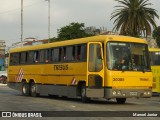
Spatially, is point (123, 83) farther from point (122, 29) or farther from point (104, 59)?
point (122, 29)

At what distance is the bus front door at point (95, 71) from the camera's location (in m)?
22.0

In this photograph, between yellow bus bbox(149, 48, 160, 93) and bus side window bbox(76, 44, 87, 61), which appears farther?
yellow bus bbox(149, 48, 160, 93)

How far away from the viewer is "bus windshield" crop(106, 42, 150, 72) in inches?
864

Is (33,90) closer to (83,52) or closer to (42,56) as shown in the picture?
(42,56)

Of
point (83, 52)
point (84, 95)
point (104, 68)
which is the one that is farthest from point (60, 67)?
point (104, 68)

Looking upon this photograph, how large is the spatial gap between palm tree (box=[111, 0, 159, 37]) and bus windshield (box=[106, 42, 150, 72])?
29.7 m

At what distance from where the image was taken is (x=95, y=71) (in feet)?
73.4

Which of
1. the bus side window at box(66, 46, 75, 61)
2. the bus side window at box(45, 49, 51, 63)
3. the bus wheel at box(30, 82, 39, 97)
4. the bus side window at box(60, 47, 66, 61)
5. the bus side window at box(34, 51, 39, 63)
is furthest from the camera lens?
the bus wheel at box(30, 82, 39, 97)

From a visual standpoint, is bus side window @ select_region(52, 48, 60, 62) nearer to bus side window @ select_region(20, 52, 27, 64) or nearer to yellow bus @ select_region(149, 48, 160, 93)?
bus side window @ select_region(20, 52, 27, 64)

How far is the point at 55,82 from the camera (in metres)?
26.5

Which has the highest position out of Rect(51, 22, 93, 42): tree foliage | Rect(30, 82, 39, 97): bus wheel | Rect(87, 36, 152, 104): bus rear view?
Rect(51, 22, 93, 42): tree foliage

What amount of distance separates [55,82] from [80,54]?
351 centimetres

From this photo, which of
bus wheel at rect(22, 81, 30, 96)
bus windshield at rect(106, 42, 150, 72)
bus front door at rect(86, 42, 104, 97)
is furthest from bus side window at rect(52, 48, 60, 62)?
bus windshield at rect(106, 42, 150, 72)

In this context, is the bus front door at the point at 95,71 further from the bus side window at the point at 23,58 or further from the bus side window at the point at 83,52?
the bus side window at the point at 23,58
